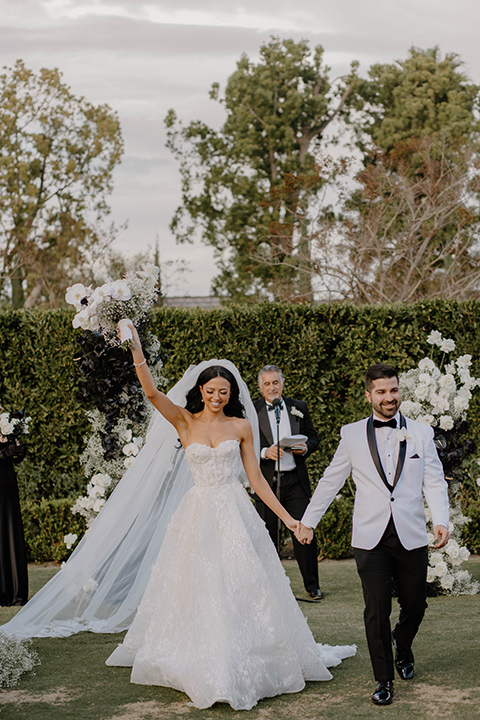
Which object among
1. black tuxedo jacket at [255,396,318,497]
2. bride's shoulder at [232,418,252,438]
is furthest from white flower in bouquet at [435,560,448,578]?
bride's shoulder at [232,418,252,438]

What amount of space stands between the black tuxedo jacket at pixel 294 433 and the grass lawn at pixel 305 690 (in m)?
1.50

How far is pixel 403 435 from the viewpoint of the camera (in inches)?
190

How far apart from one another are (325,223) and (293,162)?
8501 mm

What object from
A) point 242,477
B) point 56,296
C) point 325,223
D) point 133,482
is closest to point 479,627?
point 242,477

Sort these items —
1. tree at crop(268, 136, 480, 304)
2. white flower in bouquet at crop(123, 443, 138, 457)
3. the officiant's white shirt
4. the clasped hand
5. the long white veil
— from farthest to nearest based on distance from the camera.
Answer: tree at crop(268, 136, 480, 304), the officiant's white shirt, white flower in bouquet at crop(123, 443, 138, 457), the long white veil, the clasped hand

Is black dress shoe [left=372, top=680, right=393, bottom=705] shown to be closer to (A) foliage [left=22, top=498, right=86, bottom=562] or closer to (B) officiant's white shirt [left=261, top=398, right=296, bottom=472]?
(B) officiant's white shirt [left=261, top=398, right=296, bottom=472]

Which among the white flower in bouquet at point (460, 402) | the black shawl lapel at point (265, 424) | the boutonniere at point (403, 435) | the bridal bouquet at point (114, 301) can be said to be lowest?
the black shawl lapel at point (265, 424)

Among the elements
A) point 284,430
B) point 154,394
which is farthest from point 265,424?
point 154,394

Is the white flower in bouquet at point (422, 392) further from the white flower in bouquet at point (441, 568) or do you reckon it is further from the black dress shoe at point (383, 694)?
the black dress shoe at point (383, 694)

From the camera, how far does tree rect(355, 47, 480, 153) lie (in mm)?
23703

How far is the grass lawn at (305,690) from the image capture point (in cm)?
456

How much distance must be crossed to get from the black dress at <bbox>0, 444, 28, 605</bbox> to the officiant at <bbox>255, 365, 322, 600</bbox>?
7.16 feet

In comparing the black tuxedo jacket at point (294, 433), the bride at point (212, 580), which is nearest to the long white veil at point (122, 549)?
the bride at point (212, 580)

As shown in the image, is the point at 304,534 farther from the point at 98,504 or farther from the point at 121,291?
the point at 98,504
